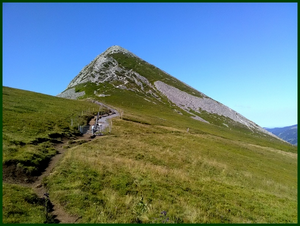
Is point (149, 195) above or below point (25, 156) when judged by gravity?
below

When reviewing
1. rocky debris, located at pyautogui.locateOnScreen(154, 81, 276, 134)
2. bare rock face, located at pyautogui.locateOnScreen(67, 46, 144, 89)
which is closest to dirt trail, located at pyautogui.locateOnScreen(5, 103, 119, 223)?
rocky debris, located at pyautogui.locateOnScreen(154, 81, 276, 134)

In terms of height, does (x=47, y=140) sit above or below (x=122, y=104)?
below

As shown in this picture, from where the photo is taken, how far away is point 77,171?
20.2m

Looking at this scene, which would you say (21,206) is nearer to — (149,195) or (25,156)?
(25,156)

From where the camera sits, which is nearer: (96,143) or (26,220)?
(26,220)

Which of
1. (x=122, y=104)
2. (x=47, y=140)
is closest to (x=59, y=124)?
(x=47, y=140)

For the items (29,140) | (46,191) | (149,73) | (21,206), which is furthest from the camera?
(149,73)

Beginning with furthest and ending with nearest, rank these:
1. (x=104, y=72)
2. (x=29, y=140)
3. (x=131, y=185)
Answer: (x=104, y=72)
(x=29, y=140)
(x=131, y=185)

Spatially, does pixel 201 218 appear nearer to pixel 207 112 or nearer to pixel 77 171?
pixel 77 171

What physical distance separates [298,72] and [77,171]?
21.4 metres

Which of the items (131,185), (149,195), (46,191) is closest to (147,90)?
(131,185)

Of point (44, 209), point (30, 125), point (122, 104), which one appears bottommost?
point (44, 209)

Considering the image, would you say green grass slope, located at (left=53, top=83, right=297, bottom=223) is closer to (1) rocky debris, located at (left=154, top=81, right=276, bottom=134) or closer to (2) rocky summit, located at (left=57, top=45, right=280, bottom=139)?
(2) rocky summit, located at (left=57, top=45, right=280, bottom=139)

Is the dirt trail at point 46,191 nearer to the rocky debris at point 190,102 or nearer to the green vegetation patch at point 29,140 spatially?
the green vegetation patch at point 29,140
